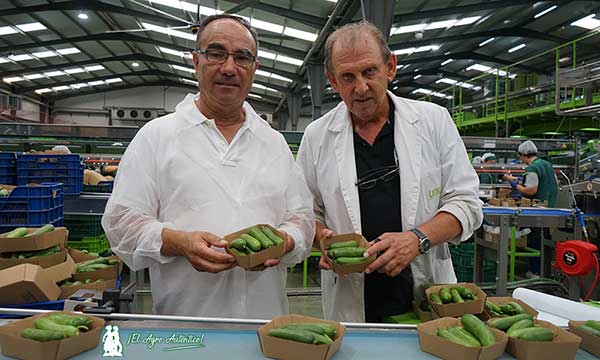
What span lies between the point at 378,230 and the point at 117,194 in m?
1.19

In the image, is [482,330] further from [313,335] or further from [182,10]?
[182,10]

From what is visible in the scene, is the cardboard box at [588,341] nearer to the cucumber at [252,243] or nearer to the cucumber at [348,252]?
the cucumber at [348,252]

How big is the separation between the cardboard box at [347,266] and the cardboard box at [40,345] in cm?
89

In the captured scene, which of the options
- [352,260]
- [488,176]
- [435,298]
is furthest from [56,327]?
[488,176]

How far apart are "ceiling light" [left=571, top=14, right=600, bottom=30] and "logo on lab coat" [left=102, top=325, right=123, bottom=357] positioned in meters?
12.9

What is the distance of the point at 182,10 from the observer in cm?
1084

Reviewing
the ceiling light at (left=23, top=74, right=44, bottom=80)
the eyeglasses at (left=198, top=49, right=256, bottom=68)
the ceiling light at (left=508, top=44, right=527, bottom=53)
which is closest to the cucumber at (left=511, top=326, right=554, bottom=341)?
the eyeglasses at (left=198, top=49, right=256, bottom=68)

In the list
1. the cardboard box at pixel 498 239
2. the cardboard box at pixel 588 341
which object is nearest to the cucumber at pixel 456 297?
the cardboard box at pixel 588 341

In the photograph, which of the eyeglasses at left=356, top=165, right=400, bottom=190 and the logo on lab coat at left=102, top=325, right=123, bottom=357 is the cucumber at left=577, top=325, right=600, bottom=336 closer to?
the eyeglasses at left=356, top=165, right=400, bottom=190

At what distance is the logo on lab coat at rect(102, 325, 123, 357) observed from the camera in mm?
1188

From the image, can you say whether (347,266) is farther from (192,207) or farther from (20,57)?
(20,57)

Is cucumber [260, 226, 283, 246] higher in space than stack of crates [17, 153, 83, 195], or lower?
lower

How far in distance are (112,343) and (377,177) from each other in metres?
1.32

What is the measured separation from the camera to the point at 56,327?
1.17 metres
